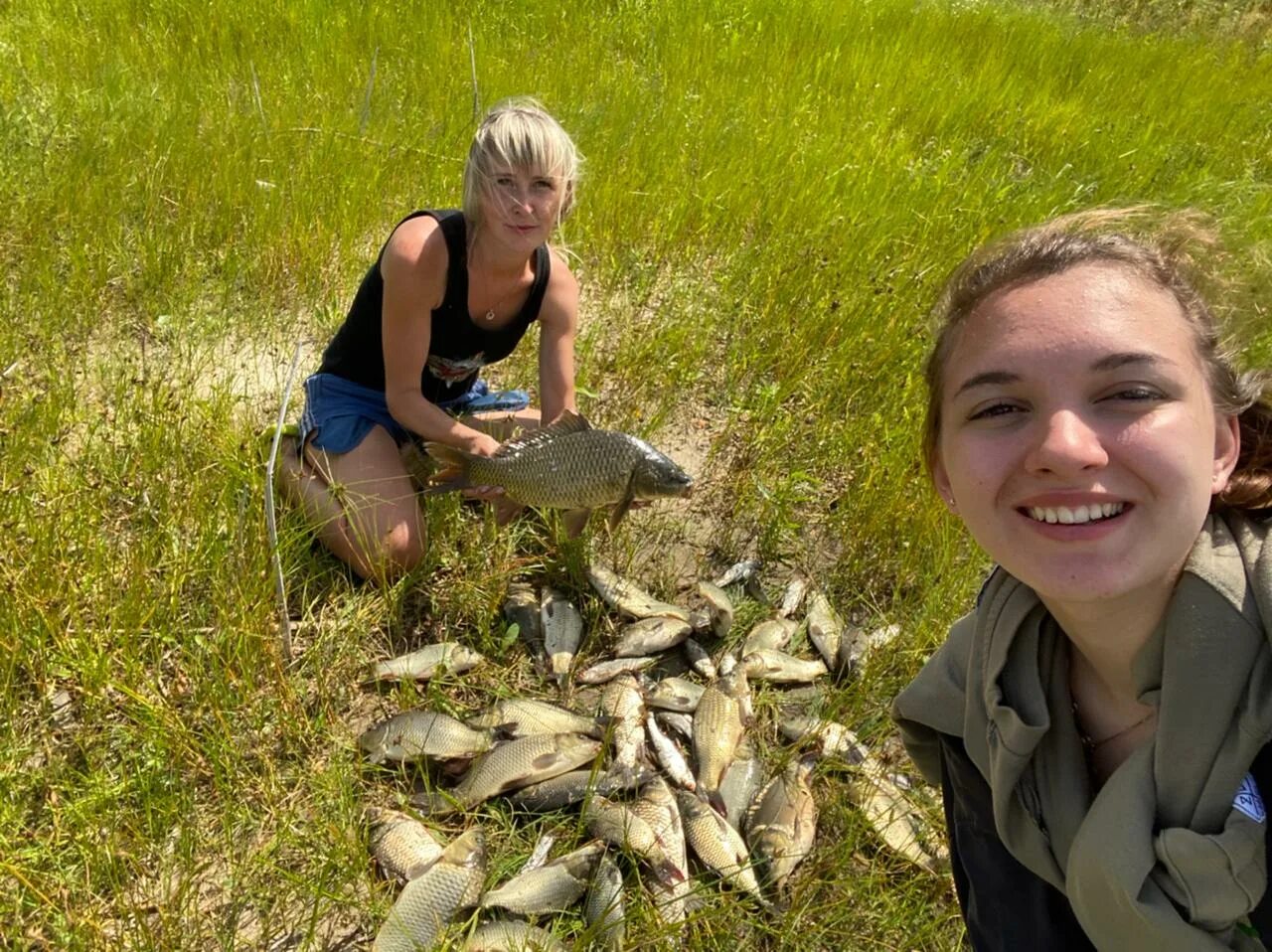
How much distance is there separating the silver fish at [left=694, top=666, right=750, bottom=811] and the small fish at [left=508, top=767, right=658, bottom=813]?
0.22 metres

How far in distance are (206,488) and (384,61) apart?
13.9 feet

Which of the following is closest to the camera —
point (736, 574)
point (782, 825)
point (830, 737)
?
point (782, 825)

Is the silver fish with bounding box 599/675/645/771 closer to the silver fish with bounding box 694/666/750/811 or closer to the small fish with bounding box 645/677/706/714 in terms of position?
the small fish with bounding box 645/677/706/714

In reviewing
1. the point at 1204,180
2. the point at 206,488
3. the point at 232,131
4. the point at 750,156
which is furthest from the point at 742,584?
the point at 1204,180

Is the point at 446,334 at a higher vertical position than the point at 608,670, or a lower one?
higher

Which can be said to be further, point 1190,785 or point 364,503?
point 364,503

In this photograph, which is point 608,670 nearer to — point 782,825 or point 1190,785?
point 782,825

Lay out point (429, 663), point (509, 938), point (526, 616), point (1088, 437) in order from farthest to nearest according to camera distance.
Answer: point (526, 616) → point (429, 663) → point (509, 938) → point (1088, 437)

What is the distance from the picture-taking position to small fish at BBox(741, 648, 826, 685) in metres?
2.92

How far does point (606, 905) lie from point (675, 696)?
79 cm

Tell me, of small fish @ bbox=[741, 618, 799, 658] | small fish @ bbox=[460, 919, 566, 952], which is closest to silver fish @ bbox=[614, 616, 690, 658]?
small fish @ bbox=[741, 618, 799, 658]

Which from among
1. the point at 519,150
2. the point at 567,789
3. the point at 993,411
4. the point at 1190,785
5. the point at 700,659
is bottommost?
the point at 700,659

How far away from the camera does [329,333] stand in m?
4.09

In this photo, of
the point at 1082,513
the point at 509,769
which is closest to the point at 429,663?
the point at 509,769
